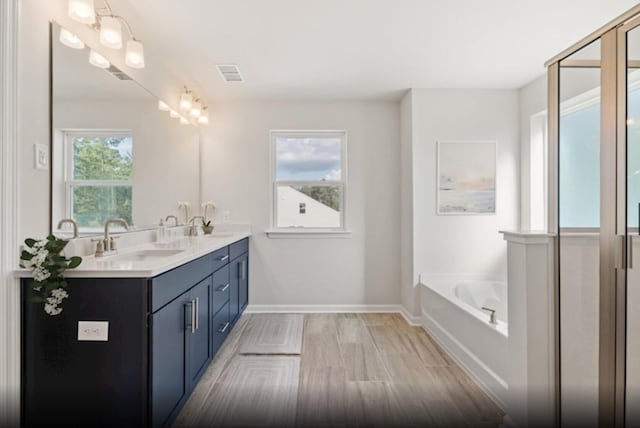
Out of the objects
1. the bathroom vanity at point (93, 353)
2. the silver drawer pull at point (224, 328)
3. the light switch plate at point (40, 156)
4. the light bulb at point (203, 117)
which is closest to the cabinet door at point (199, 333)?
the silver drawer pull at point (224, 328)

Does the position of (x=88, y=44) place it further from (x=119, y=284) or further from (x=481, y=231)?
(x=481, y=231)

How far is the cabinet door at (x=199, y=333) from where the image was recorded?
2.11 metres

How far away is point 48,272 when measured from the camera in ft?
4.90

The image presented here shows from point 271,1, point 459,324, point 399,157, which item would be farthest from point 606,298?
point 399,157

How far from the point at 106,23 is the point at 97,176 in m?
0.87

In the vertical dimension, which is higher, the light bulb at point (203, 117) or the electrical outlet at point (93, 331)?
the light bulb at point (203, 117)

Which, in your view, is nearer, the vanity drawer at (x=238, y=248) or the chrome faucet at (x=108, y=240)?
the chrome faucet at (x=108, y=240)

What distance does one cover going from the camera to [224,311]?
115 inches

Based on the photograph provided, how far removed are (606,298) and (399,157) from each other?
9.23 ft

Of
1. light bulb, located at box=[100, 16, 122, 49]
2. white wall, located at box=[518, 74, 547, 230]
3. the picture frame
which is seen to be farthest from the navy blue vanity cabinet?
white wall, located at box=[518, 74, 547, 230]

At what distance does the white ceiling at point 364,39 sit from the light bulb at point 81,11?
448 mm

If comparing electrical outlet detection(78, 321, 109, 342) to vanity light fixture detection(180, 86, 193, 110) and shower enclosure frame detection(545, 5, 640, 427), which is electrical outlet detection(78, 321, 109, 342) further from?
vanity light fixture detection(180, 86, 193, 110)

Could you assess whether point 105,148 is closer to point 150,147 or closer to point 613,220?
point 150,147

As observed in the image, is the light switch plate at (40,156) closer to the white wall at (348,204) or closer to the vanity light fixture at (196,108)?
the vanity light fixture at (196,108)
